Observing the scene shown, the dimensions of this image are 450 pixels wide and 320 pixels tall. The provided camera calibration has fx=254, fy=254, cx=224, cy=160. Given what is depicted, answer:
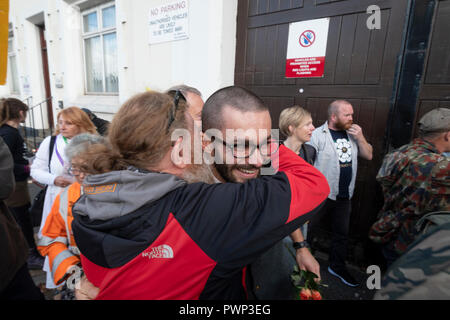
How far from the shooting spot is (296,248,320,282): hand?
1.22 m

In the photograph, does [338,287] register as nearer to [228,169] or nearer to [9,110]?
[228,169]

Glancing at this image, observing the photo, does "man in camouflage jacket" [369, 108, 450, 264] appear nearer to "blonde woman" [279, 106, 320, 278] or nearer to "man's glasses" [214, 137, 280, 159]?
"blonde woman" [279, 106, 320, 278]

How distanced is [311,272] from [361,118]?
223 centimetres

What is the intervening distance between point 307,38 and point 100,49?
4959 mm

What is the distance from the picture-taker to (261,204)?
911 millimetres

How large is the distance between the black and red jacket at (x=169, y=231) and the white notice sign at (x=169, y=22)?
349 centimetres

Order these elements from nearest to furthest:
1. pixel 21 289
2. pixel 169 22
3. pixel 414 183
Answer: pixel 21 289 < pixel 414 183 < pixel 169 22

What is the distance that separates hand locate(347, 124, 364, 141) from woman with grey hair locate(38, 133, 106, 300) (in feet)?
7.89

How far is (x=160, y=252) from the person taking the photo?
0.83 metres

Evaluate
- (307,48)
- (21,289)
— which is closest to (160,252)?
(21,289)

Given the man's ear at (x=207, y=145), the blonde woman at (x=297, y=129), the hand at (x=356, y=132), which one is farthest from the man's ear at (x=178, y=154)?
the hand at (x=356, y=132)

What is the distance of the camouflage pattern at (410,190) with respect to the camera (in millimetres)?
1866

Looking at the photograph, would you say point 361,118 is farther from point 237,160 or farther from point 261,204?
point 261,204
